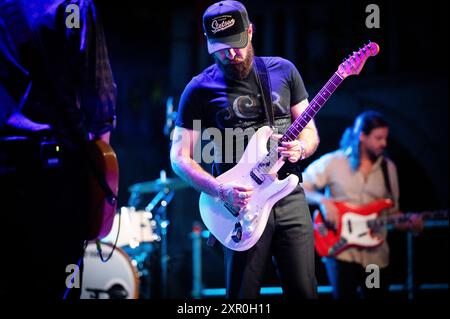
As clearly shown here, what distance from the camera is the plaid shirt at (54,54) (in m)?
2.58

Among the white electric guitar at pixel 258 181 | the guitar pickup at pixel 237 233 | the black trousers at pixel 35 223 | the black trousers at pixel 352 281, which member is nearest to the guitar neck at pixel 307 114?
the white electric guitar at pixel 258 181

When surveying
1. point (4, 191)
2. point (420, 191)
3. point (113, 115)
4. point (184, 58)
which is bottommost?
point (420, 191)

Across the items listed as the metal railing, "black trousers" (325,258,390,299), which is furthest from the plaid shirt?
the metal railing

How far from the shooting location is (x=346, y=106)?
936cm

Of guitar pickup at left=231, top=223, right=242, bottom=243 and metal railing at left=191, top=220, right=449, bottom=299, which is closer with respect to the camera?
guitar pickup at left=231, top=223, right=242, bottom=243

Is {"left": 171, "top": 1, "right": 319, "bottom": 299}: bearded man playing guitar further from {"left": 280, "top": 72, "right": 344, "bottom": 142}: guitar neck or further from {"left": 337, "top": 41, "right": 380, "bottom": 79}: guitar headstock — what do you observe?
{"left": 337, "top": 41, "right": 380, "bottom": 79}: guitar headstock

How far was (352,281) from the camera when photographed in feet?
18.5

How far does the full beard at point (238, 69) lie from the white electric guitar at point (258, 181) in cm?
40

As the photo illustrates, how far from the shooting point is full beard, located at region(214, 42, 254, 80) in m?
3.45

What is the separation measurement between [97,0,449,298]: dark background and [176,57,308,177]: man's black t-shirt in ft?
16.2

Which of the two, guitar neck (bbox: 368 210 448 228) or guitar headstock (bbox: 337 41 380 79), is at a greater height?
guitar headstock (bbox: 337 41 380 79)
